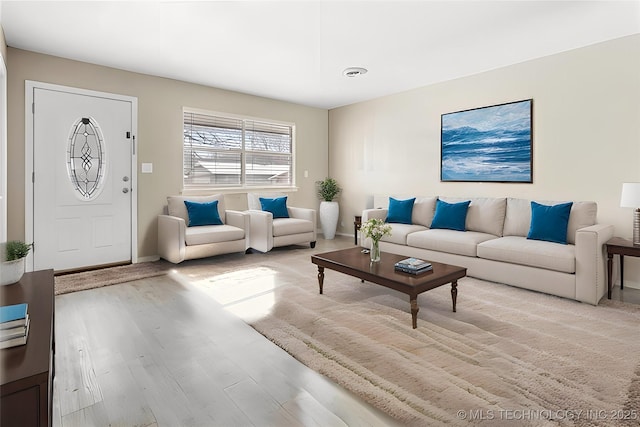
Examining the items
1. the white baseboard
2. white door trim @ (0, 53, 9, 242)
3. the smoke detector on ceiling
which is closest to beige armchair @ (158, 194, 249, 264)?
the white baseboard

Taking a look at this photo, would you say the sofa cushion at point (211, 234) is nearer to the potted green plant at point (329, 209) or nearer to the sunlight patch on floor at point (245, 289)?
the sunlight patch on floor at point (245, 289)

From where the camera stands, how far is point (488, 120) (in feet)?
15.0

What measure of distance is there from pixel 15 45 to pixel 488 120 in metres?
5.41

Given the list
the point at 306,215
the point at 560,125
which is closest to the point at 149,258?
the point at 306,215

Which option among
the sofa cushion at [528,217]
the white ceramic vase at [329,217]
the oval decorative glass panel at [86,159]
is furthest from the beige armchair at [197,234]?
the sofa cushion at [528,217]

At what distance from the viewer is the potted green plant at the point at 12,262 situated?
198 cm

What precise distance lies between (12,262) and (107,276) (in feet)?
6.64

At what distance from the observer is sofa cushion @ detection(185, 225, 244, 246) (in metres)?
4.29

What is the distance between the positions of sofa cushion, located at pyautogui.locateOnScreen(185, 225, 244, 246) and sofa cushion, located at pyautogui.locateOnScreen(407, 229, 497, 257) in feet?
7.30

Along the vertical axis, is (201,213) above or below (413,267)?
above

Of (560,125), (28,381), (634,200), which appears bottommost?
(28,381)

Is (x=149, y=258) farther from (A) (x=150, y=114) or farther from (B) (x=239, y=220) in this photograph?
(A) (x=150, y=114)

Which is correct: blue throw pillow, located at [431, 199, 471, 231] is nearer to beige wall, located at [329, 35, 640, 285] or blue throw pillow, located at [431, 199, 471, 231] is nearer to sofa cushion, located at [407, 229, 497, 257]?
sofa cushion, located at [407, 229, 497, 257]

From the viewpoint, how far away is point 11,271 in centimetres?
201
